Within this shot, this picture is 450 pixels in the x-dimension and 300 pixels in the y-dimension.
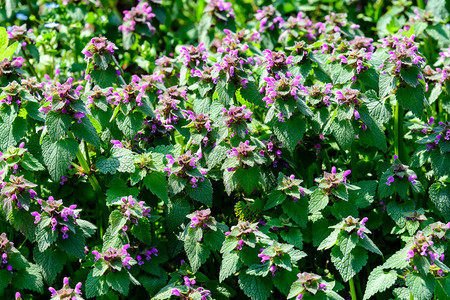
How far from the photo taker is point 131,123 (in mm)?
3920

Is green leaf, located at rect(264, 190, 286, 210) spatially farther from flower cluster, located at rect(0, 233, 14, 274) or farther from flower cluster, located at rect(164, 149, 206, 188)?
flower cluster, located at rect(0, 233, 14, 274)

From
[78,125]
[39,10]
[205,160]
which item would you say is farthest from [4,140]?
[39,10]

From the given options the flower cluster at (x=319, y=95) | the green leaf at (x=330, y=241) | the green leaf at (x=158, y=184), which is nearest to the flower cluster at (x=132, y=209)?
the green leaf at (x=158, y=184)

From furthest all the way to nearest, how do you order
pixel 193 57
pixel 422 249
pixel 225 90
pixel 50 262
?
pixel 193 57 < pixel 225 90 < pixel 50 262 < pixel 422 249

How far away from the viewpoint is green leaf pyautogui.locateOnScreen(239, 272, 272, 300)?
3436 mm

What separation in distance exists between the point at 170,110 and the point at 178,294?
1.27m

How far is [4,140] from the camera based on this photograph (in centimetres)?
385

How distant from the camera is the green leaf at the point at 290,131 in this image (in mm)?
3750

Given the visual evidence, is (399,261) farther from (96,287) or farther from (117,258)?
(96,287)

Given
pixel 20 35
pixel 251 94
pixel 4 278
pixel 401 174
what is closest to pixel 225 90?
pixel 251 94

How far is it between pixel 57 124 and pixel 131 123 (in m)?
0.50

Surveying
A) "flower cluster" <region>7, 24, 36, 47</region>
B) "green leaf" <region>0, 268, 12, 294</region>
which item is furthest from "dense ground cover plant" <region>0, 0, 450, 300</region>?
"flower cluster" <region>7, 24, 36, 47</region>

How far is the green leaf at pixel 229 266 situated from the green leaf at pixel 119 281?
Answer: 54cm

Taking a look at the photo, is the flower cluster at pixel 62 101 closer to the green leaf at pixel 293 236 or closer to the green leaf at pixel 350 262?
the green leaf at pixel 293 236
